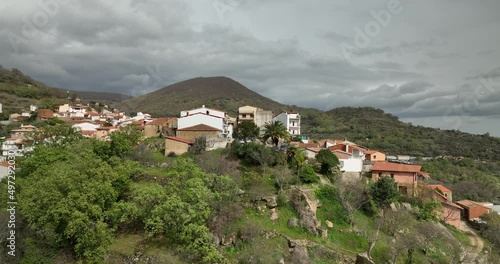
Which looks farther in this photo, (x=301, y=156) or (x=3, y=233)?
(x=301, y=156)

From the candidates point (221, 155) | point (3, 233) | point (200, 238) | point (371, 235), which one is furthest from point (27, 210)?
point (371, 235)

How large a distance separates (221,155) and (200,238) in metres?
15.4

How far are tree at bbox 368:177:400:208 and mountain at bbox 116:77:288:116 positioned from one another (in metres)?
83.1

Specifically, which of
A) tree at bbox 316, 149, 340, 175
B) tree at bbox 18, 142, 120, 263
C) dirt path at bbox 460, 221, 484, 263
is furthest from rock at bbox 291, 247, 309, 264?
dirt path at bbox 460, 221, 484, 263

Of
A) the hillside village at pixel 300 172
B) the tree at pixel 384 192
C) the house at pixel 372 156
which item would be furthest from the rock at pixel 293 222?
the house at pixel 372 156

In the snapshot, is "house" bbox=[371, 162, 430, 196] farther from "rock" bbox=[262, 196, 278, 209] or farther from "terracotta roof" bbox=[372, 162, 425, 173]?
"rock" bbox=[262, 196, 278, 209]

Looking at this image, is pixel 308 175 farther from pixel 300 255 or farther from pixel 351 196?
pixel 300 255

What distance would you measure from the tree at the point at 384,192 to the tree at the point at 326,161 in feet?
15.3

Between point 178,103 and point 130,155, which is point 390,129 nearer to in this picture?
point 178,103

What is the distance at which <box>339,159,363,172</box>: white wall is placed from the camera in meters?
40.5

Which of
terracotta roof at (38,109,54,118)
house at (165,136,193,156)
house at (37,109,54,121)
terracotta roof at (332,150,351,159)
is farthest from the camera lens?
terracotta roof at (38,109,54,118)

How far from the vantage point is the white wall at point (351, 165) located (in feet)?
133

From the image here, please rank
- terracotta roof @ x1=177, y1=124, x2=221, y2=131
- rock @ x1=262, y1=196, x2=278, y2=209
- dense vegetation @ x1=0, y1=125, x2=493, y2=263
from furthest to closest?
1. terracotta roof @ x1=177, y1=124, x2=221, y2=131
2. rock @ x1=262, y1=196, x2=278, y2=209
3. dense vegetation @ x1=0, y1=125, x2=493, y2=263

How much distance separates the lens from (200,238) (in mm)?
22219
